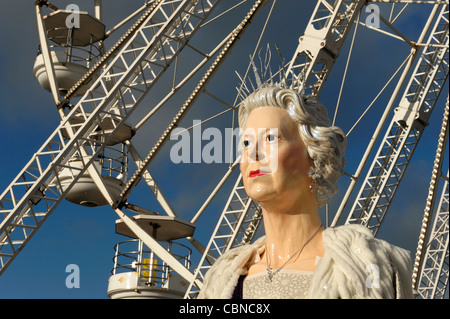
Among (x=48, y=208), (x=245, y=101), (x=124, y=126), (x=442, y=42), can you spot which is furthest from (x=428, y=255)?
(x=245, y=101)

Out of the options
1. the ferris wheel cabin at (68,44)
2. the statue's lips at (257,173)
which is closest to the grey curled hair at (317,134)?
the statue's lips at (257,173)

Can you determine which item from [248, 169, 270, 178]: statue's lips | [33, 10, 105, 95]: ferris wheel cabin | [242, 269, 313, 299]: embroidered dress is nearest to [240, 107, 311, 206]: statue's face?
[248, 169, 270, 178]: statue's lips

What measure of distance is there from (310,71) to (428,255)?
14266 millimetres

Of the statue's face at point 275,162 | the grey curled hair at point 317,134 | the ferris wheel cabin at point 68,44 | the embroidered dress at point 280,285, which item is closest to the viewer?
the embroidered dress at point 280,285

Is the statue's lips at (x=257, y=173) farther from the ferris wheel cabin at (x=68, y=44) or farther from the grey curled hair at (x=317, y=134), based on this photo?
the ferris wheel cabin at (x=68, y=44)

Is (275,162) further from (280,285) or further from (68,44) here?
(68,44)

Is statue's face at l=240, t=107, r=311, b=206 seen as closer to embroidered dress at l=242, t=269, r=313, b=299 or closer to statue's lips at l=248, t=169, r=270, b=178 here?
statue's lips at l=248, t=169, r=270, b=178

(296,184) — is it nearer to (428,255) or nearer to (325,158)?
(325,158)

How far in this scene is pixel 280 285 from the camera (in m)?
4.98

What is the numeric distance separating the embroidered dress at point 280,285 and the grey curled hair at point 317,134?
546 millimetres

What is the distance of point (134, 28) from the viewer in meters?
20.1

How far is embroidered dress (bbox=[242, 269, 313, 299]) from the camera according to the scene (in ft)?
16.1

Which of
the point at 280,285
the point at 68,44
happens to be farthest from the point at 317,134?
the point at 68,44

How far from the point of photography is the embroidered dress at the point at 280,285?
4.90m
